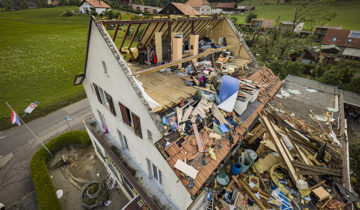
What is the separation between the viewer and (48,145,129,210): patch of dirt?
1464 cm

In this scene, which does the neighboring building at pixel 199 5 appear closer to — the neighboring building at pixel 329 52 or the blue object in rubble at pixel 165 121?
the neighboring building at pixel 329 52

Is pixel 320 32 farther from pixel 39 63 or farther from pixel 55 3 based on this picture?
pixel 55 3

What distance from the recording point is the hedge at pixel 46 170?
13.3 m

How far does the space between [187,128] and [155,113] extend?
2.00 metres

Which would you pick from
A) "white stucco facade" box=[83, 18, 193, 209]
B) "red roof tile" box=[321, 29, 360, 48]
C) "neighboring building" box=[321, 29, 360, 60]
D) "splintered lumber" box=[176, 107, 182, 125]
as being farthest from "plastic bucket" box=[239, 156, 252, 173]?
"red roof tile" box=[321, 29, 360, 48]

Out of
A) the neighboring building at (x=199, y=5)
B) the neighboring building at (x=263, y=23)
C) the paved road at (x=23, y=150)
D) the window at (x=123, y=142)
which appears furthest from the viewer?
the neighboring building at (x=199, y=5)

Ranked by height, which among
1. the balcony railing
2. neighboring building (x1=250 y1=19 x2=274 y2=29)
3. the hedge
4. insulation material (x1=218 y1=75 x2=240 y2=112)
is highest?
neighboring building (x1=250 y1=19 x2=274 y2=29)

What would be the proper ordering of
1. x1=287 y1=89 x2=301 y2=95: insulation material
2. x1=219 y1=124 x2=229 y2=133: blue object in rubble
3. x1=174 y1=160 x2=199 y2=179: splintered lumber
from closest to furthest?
x1=174 y1=160 x2=199 y2=179: splintered lumber → x1=219 y1=124 x2=229 y2=133: blue object in rubble → x1=287 y1=89 x2=301 y2=95: insulation material

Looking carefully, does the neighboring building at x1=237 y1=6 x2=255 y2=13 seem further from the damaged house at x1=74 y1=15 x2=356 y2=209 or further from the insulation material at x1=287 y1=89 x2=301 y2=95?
the damaged house at x1=74 y1=15 x2=356 y2=209

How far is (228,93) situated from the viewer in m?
8.80

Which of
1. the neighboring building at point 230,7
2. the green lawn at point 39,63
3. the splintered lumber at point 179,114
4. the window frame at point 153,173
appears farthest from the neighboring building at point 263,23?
the window frame at point 153,173

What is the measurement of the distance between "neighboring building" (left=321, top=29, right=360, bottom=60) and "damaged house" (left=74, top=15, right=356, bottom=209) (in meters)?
53.6

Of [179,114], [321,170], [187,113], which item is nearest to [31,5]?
[179,114]

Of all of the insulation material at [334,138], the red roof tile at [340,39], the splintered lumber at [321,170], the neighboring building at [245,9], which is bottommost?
the splintered lumber at [321,170]
